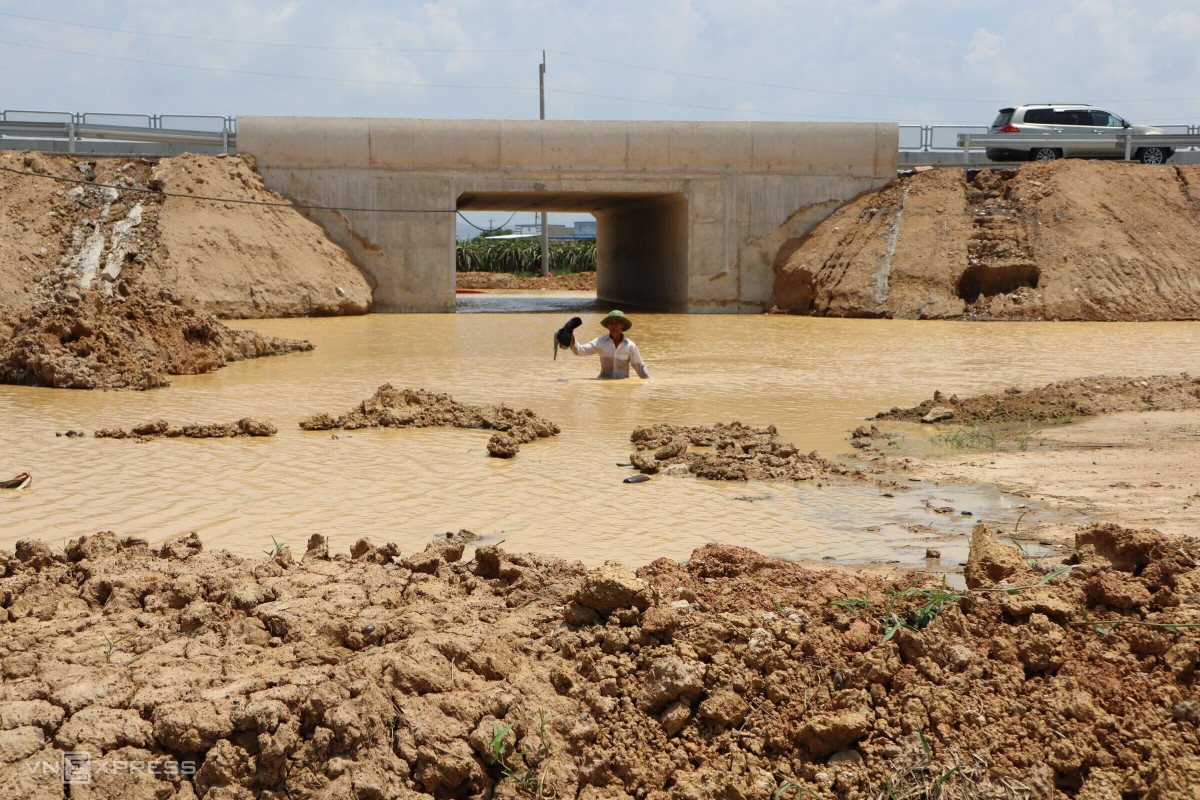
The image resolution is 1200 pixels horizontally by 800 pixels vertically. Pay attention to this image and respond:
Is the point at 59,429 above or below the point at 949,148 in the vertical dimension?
below

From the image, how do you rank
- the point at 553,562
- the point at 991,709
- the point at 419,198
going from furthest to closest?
1. the point at 419,198
2. the point at 553,562
3. the point at 991,709

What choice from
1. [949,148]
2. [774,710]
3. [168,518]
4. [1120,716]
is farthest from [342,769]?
[949,148]

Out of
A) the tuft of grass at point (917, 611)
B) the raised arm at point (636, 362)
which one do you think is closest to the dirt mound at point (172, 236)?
the raised arm at point (636, 362)

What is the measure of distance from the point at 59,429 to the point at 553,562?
23.3 feet

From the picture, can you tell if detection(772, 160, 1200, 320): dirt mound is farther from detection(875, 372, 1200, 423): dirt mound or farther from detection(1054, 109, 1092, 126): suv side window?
detection(875, 372, 1200, 423): dirt mound

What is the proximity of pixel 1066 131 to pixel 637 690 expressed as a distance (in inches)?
1198

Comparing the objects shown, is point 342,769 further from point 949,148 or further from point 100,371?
point 949,148

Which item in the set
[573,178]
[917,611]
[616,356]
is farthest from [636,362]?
[573,178]

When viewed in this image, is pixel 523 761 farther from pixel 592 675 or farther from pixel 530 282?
pixel 530 282

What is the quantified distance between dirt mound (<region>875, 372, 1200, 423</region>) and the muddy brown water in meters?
0.71

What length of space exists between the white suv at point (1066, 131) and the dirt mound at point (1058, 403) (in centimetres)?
1959

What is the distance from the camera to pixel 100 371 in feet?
43.9

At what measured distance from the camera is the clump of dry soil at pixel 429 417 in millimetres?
10094

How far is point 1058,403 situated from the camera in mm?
11383
